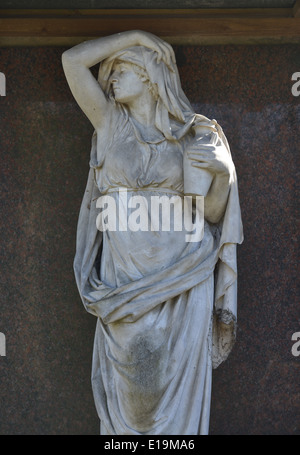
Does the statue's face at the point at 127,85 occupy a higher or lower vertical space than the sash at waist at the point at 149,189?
higher

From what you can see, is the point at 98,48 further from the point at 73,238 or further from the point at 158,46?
the point at 73,238

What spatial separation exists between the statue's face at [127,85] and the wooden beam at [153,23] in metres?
0.56

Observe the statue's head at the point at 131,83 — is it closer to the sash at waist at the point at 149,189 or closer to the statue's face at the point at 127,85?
the statue's face at the point at 127,85

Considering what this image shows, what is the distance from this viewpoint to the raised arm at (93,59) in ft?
24.5

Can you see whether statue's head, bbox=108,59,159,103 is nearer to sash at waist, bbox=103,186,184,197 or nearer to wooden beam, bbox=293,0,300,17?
sash at waist, bbox=103,186,184,197

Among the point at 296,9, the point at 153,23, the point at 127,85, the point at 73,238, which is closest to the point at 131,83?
the point at 127,85

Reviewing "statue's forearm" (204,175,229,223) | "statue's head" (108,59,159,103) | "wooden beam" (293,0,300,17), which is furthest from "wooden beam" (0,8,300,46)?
"statue's forearm" (204,175,229,223)

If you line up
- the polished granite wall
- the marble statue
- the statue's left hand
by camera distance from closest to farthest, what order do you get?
the marble statue
the statue's left hand
the polished granite wall

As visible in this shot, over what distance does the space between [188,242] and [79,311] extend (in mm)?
1094

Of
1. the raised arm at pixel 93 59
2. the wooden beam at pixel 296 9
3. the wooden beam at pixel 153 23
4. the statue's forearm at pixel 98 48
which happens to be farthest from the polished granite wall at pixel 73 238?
the statue's forearm at pixel 98 48

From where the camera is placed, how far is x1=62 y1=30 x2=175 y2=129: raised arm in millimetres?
7457

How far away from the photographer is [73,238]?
809 cm

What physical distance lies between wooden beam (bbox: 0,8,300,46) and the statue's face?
56cm

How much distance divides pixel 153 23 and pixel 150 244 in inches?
67.0
